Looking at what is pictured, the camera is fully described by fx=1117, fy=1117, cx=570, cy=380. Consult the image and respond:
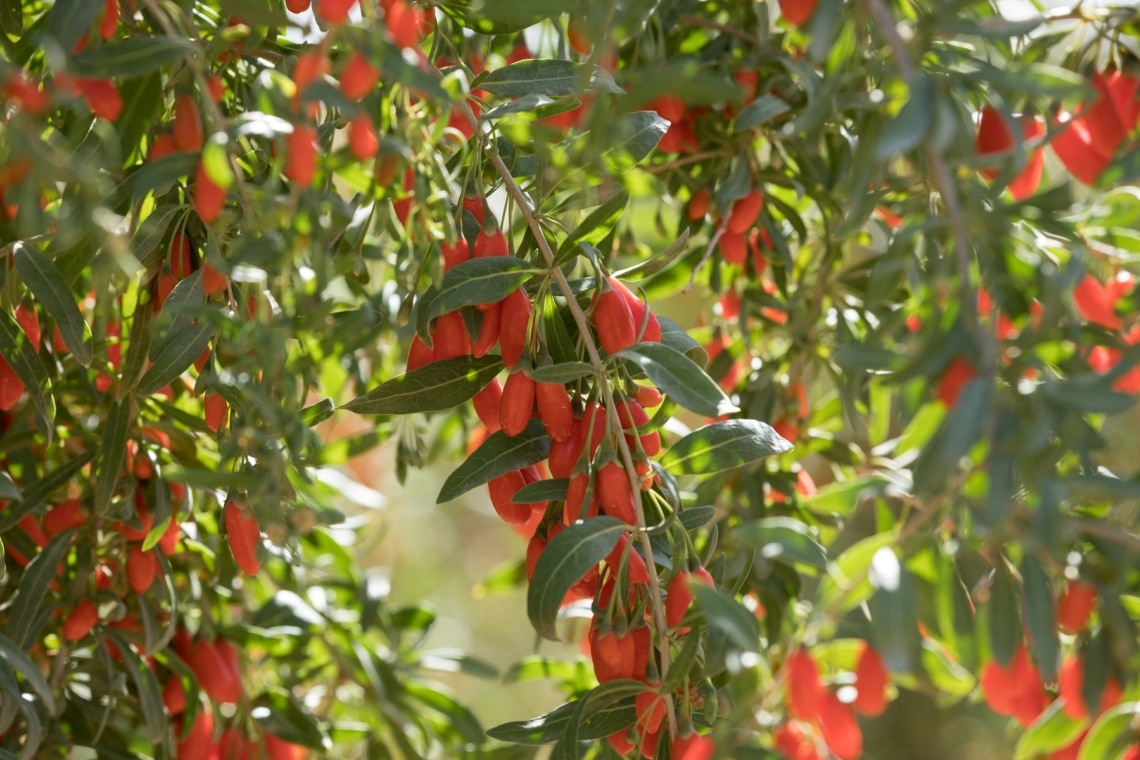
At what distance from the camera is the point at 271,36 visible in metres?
0.78

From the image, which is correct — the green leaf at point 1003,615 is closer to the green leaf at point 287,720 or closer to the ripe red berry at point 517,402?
the ripe red berry at point 517,402

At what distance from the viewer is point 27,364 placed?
756 millimetres

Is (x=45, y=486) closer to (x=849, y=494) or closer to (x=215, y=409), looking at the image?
(x=215, y=409)

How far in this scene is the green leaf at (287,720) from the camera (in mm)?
975

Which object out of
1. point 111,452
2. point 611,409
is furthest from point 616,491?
point 111,452

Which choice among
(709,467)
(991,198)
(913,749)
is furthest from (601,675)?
(913,749)

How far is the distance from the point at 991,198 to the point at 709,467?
0.24 metres

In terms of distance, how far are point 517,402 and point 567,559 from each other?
0.12 m

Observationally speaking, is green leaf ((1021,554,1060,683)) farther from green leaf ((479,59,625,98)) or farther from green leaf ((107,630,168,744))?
green leaf ((107,630,168,744))

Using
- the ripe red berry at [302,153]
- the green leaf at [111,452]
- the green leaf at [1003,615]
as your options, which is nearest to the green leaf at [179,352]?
the green leaf at [111,452]

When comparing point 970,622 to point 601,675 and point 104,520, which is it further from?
point 104,520

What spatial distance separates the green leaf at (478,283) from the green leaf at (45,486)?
0.38 metres

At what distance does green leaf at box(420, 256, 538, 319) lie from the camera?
0.67 meters

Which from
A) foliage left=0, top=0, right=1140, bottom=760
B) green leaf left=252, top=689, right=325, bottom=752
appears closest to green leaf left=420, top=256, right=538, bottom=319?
foliage left=0, top=0, right=1140, bottom=760
